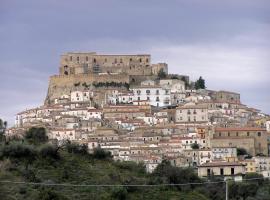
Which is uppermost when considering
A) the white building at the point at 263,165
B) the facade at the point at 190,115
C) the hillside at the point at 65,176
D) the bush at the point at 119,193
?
the facade at the point at 190,115

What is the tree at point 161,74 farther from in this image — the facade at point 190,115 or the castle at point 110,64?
the facade at point 190,115

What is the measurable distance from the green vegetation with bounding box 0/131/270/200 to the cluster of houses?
23471mm

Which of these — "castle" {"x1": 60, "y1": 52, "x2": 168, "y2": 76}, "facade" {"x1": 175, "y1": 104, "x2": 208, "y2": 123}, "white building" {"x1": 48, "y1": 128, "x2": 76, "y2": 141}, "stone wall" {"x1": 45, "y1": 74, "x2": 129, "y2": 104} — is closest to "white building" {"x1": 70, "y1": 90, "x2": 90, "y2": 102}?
"stone wall" {"x1": 45, "y1": 74, "x2": 129, "y2": 104}

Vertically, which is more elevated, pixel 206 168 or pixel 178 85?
pixel 178 85

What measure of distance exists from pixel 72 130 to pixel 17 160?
42363mm

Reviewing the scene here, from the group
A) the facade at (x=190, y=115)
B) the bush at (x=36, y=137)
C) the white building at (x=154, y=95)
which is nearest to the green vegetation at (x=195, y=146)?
the facade at (x=190, y=115)

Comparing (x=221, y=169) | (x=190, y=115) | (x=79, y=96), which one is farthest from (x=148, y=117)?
(x=221, y=169)

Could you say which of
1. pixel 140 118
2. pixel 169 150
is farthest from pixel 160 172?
pixel 140 118

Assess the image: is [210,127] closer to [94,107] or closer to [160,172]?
[94,107]

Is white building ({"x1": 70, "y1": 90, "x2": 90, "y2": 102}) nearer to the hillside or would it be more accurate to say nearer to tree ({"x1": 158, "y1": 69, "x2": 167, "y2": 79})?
tree ({"x1": 158, "y1": 69, "x2": 167, "y2": 79})

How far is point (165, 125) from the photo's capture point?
72250 millimetres

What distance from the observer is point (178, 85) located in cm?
8531

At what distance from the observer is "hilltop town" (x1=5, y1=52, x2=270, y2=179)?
63.5 metres

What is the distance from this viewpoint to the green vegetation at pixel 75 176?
25228mm
